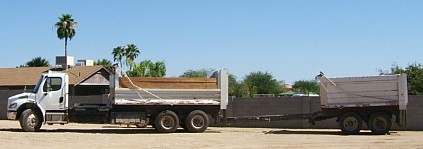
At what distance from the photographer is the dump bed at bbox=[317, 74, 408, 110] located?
25.8m

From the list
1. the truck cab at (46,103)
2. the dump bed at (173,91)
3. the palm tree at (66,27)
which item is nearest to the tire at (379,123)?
the dump bed at (173,91)

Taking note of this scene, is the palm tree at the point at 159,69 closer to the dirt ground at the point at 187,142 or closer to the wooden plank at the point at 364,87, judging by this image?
the wooden plank at the point at 364,87

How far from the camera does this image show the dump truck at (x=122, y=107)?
2572 centimetres

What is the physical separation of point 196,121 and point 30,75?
35.1m

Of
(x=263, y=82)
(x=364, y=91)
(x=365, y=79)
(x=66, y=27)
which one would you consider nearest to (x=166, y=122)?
(x=364, y=91)

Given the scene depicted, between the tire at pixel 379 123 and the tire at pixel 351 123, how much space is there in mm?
458

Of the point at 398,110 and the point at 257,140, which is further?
the point at 398,110

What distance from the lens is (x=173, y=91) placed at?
86.0ft

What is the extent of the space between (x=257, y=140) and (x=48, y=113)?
914 cm

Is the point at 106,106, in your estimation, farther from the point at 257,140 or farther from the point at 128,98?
the point at 257,140

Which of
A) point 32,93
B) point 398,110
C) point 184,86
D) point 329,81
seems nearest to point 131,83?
point 184,86

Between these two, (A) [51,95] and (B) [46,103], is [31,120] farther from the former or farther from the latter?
(A) [51,95]

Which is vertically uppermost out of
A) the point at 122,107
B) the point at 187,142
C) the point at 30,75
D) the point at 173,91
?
the point at 30,75

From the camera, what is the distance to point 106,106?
25969 mm
